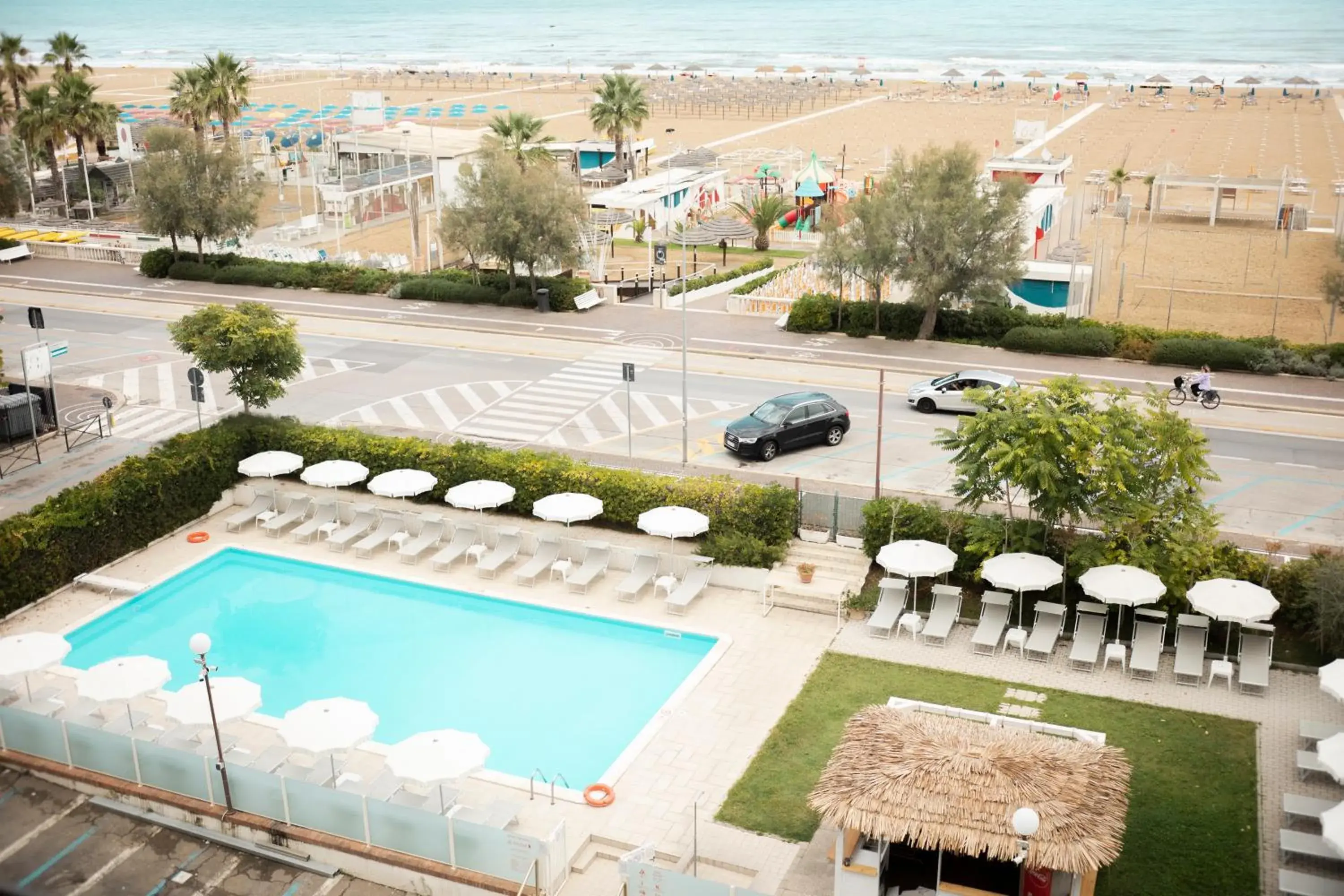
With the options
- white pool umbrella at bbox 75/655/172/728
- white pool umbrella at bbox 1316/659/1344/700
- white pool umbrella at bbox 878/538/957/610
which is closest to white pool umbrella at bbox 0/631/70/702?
white pool umbrella at bbox 75/655/172/728

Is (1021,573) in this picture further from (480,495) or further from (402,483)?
(402,483)

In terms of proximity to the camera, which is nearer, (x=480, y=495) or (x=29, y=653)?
(x=29, y=653)

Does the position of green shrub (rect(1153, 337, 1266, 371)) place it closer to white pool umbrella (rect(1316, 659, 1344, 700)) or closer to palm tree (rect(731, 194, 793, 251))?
white pool umbrella (rect(1316, 659, 1344, 700))

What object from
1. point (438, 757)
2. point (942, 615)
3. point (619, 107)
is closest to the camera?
point (438, 757)

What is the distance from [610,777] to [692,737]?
1.89 m

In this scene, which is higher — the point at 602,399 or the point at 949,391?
the point at 949,391

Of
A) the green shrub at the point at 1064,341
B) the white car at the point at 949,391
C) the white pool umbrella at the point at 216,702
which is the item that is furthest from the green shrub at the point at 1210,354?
the white pool umbrella at the point at 216,702

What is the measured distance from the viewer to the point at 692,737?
21891 mm

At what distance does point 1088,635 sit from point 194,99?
60210 mm

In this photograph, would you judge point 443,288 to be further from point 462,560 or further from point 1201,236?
point 1201,236

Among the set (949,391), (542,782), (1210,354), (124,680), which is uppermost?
(1210,354)

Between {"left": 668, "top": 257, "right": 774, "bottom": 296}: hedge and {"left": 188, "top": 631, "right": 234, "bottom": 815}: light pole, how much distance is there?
3356 centimetres

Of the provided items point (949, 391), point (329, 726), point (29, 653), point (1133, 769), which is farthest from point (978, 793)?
point (949, 391)

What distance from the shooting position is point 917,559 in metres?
25.6
